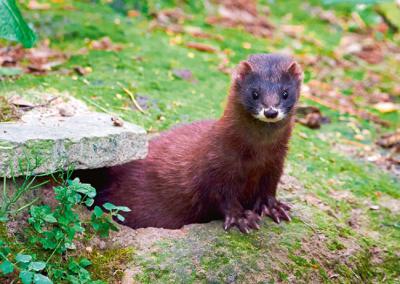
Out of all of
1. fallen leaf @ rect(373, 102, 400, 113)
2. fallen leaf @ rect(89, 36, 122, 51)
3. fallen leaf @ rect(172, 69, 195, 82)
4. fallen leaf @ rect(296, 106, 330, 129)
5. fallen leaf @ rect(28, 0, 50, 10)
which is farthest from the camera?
fallen leaf @ rect(28, 0, 50, 10)

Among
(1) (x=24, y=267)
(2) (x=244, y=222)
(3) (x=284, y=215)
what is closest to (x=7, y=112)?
(1) (x=24, y=267)

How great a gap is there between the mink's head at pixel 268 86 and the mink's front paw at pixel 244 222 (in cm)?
65

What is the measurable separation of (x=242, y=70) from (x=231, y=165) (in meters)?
0.57

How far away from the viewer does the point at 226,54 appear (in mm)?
7617

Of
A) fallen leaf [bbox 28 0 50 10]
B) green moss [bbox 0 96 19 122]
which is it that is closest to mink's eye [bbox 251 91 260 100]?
green moss [bbox 0 96 19 122]

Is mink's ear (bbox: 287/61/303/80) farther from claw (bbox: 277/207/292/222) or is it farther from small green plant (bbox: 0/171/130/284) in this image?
small green plant (bbox: 0/171/130/284)

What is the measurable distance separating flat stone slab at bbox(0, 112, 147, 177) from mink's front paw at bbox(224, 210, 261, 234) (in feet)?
2.16

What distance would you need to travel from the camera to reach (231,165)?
417 cm

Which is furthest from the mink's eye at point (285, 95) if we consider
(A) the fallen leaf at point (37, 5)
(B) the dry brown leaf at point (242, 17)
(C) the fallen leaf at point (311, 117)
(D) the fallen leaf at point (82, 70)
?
(B) the dry brown leaf at point (242, 17)

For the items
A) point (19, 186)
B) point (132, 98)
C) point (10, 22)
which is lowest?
point (132, 98)

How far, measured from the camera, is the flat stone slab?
12.0 feet

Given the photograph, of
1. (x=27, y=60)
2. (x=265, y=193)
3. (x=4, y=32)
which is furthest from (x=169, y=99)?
(x=4, y=32)

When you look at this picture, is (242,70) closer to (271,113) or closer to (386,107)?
(271,113)

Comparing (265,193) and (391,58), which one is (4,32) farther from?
(391,58)
